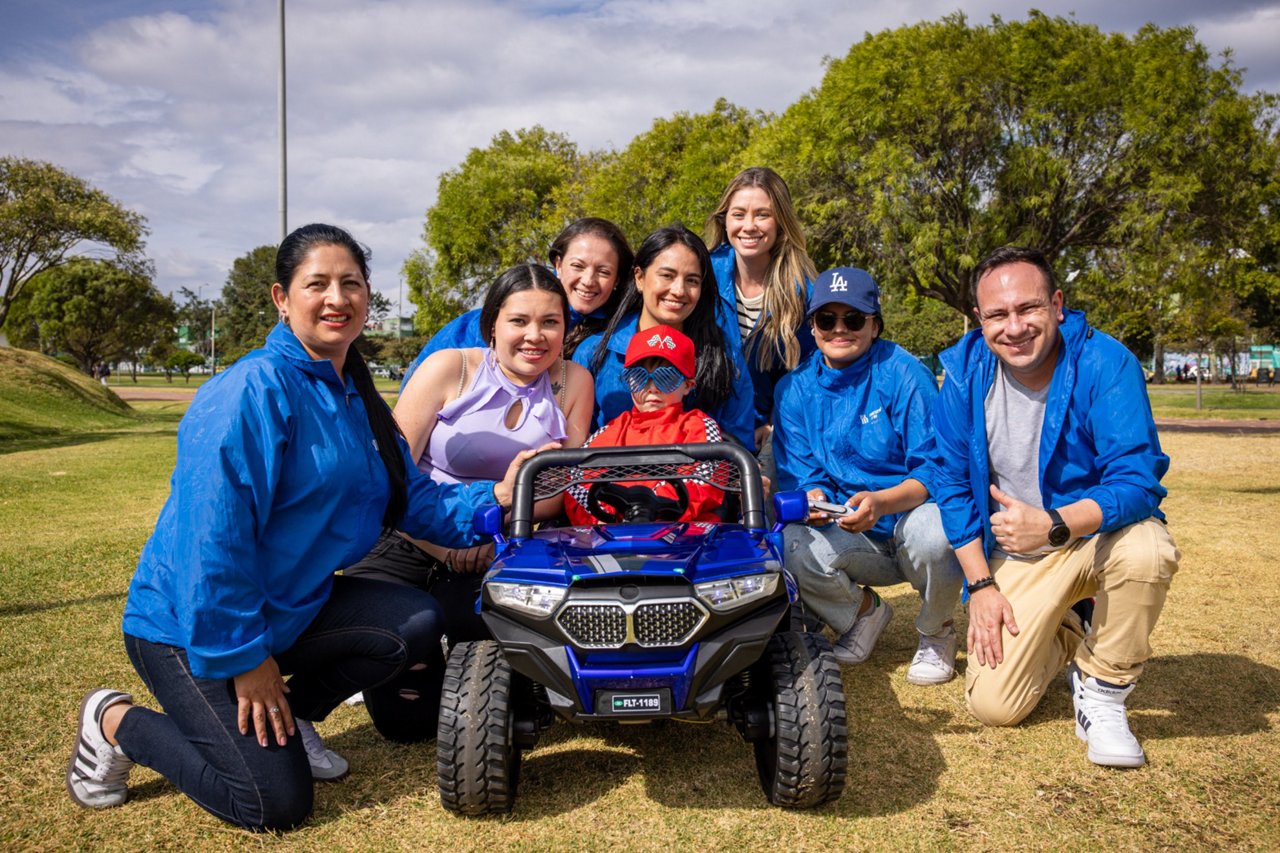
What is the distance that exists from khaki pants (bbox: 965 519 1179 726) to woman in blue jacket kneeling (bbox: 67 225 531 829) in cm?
234

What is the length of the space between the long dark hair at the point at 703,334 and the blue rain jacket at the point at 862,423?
47 cm

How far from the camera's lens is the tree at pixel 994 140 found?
55.8 ft

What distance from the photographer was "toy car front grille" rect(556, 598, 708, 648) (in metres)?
2.71

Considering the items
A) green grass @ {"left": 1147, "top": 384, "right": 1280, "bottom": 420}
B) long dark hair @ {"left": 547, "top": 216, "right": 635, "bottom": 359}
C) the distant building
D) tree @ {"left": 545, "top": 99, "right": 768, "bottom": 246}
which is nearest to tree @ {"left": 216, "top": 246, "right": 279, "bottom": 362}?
the distant building

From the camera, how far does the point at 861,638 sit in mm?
4762

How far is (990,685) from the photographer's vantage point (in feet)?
12.6

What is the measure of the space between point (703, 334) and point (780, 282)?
74 centimetres

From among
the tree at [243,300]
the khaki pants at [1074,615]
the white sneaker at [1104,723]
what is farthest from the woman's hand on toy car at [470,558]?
the tree at [243,300]

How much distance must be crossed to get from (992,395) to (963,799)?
1695mm

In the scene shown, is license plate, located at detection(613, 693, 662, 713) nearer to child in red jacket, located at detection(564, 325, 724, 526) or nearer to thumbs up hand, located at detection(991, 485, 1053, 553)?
child in red jacket, located at detection(564, 325, 724, 526)

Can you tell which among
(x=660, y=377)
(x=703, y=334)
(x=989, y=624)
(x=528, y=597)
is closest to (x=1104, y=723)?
(x=989, y=624)

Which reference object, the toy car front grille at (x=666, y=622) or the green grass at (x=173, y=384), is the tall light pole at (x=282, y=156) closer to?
the toy car front grille at (x=666, y=622)

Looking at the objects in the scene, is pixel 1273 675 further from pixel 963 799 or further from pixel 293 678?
pixel 293 678

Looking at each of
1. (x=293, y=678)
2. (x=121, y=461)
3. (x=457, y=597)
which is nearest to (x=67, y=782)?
(x=293, y=678)
